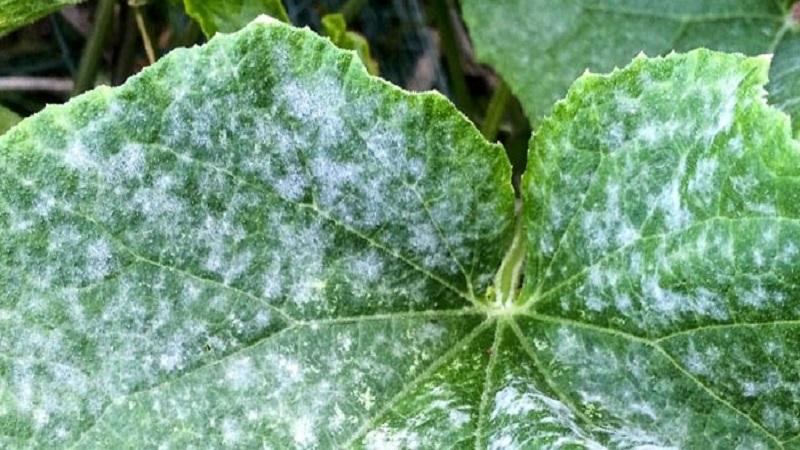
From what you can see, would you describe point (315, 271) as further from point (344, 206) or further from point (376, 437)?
point (376, 437)

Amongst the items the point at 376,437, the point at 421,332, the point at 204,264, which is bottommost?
the point at 376,437

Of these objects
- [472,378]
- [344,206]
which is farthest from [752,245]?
[344,206]

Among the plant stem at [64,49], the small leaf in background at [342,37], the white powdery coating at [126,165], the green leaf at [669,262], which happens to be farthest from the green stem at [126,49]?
the green leaf at [669,262]

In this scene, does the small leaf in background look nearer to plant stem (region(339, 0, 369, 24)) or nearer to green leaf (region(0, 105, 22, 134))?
plant stem (region(339, 0, 369, 24))

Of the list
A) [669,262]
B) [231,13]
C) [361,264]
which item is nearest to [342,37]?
[231,13]

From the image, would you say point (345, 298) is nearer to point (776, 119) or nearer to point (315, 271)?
point (315, 271)

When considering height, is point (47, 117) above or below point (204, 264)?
→ above

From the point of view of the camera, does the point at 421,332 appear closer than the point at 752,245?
No

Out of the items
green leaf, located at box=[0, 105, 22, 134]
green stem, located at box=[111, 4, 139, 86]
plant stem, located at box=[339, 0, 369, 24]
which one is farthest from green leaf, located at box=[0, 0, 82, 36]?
plant stem, located at box=[339, 0, 369, 24]
